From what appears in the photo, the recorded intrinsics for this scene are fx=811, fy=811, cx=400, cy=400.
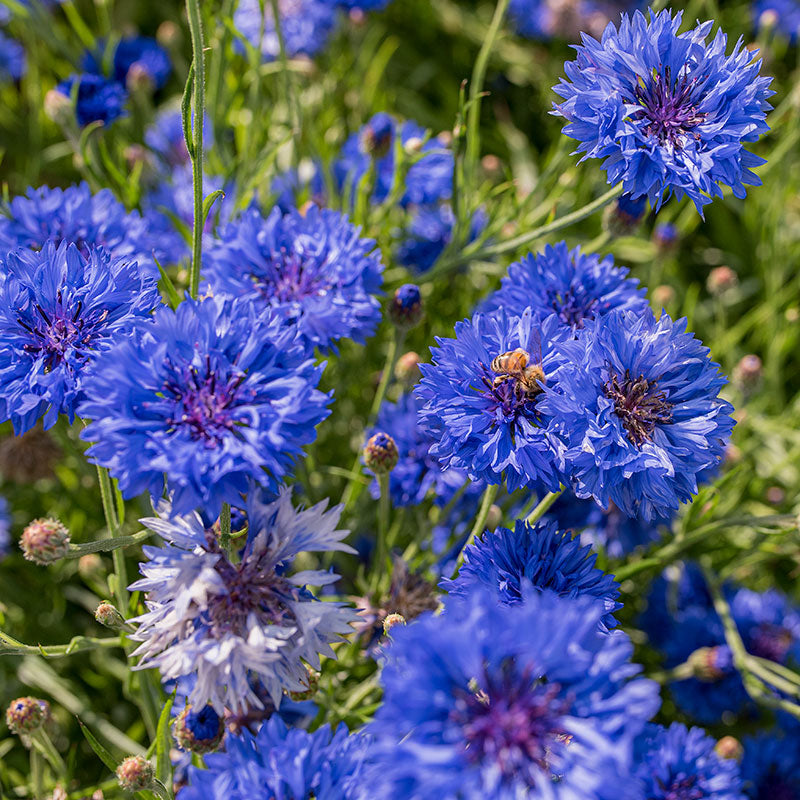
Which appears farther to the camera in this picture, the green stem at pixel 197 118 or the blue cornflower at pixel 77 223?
the blue cornflower at pixel 77 223

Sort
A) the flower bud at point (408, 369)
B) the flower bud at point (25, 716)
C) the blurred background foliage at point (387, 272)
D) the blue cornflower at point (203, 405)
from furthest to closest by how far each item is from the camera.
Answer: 1. the blurred background foliage at point (387, 272)
2. the flower bud at point (408, 369)
3. the flower bud at point (25, 716)
4. the blue cornflower at point (203, 405)

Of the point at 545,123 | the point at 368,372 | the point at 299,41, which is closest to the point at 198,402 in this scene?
the point at 368,372

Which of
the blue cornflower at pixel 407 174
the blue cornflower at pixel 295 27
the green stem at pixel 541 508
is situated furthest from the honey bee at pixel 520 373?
the blue cornflower at pixel 295 27

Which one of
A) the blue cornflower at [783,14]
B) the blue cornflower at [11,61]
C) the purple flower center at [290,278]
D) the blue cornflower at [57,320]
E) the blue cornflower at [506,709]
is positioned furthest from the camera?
the blue cornflower at [783,14]

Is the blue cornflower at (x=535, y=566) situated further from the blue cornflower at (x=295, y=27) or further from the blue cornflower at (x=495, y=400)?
the blue cornflower at (x=295, y=27)

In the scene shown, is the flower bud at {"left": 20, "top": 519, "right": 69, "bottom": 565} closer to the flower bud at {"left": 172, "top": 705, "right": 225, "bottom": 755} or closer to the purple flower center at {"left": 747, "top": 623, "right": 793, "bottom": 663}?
the flower bud at {"left": 172, "top": 705, "right": 225, "bottom": 755}

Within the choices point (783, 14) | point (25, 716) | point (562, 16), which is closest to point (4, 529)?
point (25, 716)

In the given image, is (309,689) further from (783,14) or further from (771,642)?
(783,14)
